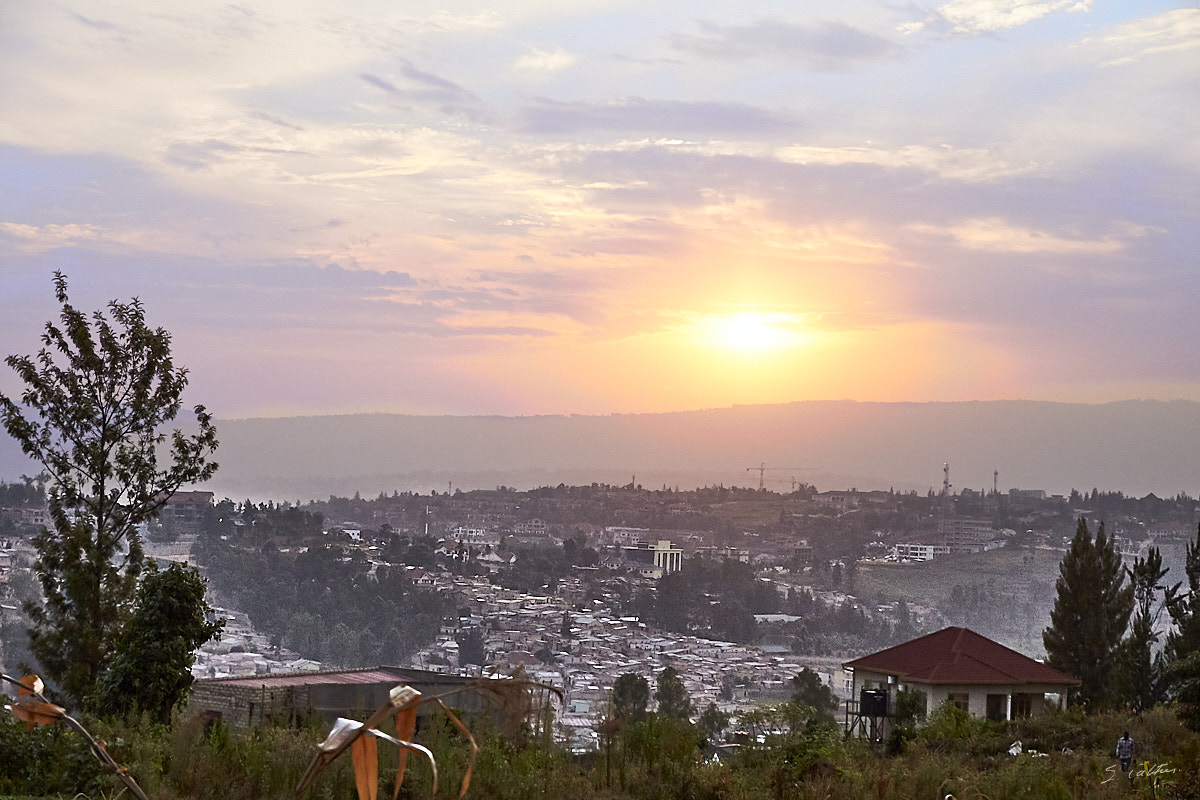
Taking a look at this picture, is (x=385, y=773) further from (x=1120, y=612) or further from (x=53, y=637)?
(x=1120, y=612)

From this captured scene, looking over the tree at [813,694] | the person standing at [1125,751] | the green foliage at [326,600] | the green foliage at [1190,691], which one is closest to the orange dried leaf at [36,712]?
the person standing at [1125,751]

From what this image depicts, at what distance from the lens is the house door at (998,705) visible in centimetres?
2180

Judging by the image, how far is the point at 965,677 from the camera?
71.7 ft

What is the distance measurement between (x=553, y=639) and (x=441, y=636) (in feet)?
20.8

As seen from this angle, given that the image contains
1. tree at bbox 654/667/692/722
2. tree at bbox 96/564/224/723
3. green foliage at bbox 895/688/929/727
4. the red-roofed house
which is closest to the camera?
tree at bbox 96/564/224/723

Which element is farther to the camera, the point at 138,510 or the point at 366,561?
the point at 366,561

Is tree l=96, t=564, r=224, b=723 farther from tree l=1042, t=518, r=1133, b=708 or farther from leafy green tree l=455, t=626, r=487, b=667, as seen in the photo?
leafy green tree l=455, t=626, r=487, b=667

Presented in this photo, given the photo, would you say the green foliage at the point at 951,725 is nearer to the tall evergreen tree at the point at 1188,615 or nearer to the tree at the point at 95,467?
the tall evergreen tree at the point at 1188,615

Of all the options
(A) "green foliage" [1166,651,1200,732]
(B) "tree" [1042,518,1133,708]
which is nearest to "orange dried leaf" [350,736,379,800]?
(A) "green foliage" [1166,651,1200,732]

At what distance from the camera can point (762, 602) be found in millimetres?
73312

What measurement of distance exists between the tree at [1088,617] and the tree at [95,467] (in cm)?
2085

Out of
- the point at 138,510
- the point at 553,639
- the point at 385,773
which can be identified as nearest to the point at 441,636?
the point at 553,639

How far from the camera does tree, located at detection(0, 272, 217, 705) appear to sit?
12.4m

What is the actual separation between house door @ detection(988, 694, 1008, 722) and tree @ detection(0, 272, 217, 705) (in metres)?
15.9
